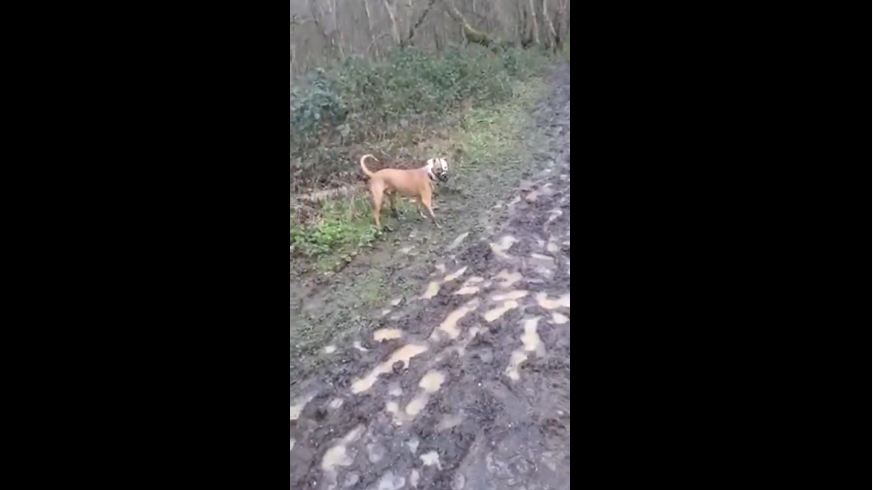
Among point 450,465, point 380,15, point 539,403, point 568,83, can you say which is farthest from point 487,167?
point 450,465

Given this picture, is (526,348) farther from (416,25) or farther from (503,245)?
(416,25)

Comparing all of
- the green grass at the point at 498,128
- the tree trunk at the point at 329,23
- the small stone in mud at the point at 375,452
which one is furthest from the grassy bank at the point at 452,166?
the small stone in mud at the point at 375,452

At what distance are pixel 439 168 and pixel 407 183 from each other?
0.45ft

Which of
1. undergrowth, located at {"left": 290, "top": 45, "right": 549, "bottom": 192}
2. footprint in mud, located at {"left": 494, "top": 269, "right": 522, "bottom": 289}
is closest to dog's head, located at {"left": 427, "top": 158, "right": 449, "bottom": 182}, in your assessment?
undergrowth, located at {"left": 290, "top": 45, "right": 549, "bottom": 192}

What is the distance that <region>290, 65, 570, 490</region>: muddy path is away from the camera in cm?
212

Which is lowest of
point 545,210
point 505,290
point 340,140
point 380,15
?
point 505,290

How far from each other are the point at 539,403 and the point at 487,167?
2.89ft

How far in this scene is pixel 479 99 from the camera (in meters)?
2.56

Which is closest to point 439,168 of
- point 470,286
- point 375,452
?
point 470,286

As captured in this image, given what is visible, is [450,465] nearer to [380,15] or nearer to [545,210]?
[545,210]

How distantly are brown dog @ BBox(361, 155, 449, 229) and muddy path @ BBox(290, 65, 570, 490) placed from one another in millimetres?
70

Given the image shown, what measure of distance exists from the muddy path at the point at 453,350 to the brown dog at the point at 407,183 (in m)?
0.07

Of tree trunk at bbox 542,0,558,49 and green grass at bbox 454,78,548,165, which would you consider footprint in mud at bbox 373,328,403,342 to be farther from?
tree trunk at bbox 542,0,558,49

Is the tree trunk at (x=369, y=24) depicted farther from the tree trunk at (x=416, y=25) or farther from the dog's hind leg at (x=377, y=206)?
the dog's hind leg at (x=377, y=206)
